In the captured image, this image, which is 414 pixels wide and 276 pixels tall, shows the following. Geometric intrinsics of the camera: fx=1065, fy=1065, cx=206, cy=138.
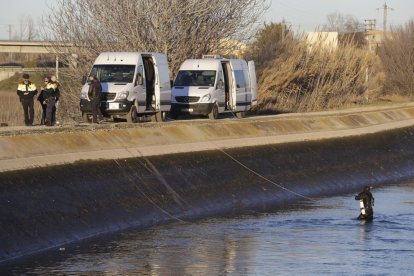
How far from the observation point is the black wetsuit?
23.4 m

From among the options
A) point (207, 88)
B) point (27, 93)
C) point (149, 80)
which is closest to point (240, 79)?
point (207, 88)

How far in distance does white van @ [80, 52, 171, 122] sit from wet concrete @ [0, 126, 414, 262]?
91.6 inches

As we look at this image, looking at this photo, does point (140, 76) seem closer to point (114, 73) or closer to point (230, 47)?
point (114, 73)

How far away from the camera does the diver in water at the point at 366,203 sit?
2336 centimetres

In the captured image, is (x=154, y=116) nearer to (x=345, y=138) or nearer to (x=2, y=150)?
(x=345, y=138)

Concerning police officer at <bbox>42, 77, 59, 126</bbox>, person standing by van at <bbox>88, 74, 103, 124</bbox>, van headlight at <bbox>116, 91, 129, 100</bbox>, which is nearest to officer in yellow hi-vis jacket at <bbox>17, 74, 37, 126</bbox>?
police officer at <bbox>42, 77, 59, 126</bbox>

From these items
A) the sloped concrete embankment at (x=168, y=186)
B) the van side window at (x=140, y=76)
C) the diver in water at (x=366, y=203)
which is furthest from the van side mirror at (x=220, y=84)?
the diver in water at (x=366, y=203)

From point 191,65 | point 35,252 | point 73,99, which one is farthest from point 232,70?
point 35,252

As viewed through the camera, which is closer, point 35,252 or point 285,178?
point 35,252

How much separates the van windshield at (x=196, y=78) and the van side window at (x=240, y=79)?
1748 millimetres

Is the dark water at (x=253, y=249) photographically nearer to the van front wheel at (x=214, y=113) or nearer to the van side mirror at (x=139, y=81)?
Result: the van side mirror at (x=139, y=81)

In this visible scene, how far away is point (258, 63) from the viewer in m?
52.4

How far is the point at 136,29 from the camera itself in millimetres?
44500

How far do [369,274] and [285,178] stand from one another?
13.3m
